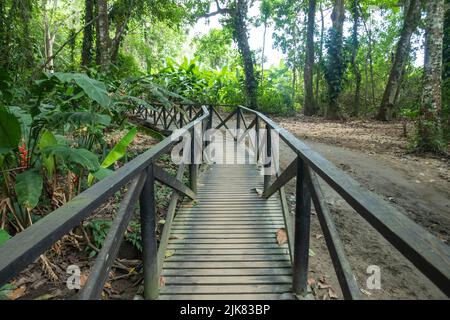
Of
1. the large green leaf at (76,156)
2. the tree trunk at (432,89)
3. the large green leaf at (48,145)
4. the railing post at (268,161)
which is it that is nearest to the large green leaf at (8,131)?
the large green leaf at (76,156)

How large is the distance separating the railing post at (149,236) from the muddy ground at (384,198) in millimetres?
1297

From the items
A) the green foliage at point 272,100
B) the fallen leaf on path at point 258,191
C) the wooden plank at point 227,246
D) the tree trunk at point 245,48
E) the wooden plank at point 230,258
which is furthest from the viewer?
the green foliage at point 272,100

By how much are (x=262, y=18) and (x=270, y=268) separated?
715 inches

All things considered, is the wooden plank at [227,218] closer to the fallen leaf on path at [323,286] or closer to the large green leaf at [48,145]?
the fallen leaf on path at [323,286]

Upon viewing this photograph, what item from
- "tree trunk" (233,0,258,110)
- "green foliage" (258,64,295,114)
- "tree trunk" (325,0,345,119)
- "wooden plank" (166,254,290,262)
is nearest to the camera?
"wooden plank" (166,254,290,262)

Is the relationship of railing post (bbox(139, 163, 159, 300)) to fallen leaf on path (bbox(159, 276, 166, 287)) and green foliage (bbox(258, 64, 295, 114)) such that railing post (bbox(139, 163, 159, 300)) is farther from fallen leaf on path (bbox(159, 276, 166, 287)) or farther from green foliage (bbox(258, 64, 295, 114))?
green foliage (bbox(258, 64, 295, 114))

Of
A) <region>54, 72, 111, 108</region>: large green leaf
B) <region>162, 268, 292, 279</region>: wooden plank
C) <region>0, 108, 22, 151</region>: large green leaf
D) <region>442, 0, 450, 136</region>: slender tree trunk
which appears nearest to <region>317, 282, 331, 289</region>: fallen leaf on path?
<region>162, 268, 292, 279</region>: wooden plank

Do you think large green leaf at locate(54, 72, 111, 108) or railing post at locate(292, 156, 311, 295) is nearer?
railing post at locate(292, 156, 311, 295)

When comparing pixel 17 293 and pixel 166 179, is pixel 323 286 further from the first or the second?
pixel 17 293

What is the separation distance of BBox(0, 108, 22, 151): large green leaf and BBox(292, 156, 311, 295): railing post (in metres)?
1.95

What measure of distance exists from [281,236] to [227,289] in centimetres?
98

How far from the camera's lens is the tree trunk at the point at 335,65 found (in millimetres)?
13758

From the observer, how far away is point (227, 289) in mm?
2459

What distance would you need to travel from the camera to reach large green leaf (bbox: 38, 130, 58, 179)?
2748 mm
